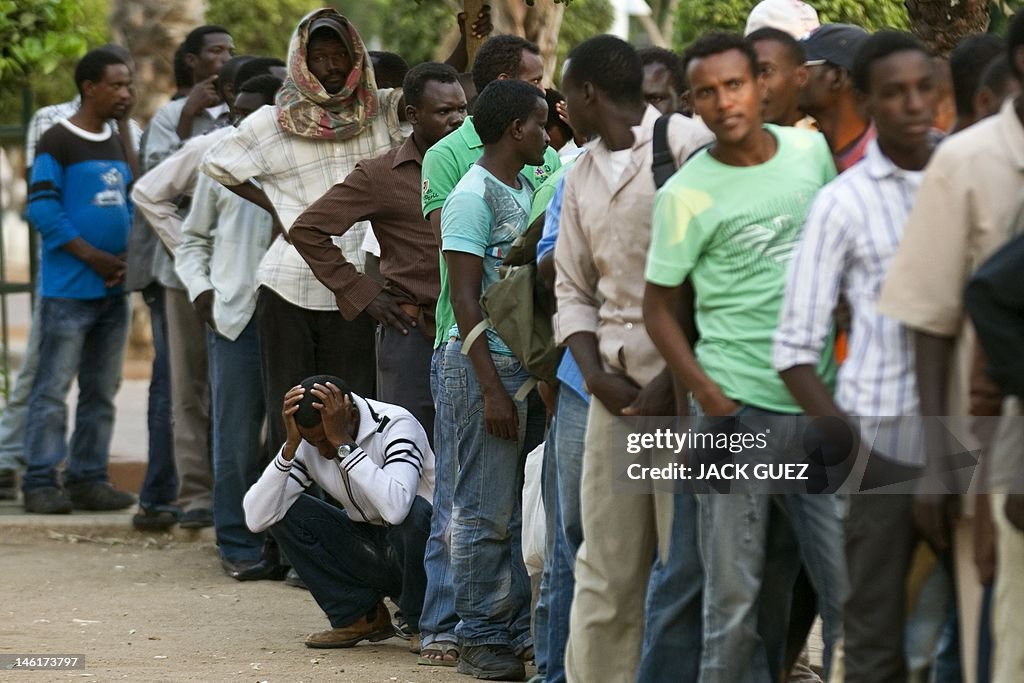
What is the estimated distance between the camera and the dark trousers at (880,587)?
12.6ft

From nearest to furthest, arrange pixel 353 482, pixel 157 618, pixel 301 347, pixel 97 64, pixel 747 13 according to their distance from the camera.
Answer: pixel 353 482
pixel 157 618
pixel 301 347
pixel 97 64
pixel 747 13

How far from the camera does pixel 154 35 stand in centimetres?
1516

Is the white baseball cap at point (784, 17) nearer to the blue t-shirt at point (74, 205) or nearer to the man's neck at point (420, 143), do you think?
the man's neck at point (420, 143)

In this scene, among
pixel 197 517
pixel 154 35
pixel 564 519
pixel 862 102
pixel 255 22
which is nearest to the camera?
pixel 862 102

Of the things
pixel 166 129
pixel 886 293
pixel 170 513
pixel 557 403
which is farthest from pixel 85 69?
pixel 886 293

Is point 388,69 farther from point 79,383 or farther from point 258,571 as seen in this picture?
point 79,383

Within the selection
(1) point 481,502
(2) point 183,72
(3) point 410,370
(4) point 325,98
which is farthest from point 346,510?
(2) point 183,72

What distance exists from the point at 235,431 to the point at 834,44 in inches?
168

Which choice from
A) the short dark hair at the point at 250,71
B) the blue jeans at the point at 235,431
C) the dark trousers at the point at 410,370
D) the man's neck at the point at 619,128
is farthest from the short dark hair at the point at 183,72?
the man's neck at the point at 619,128

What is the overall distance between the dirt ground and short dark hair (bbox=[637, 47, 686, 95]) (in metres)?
2.29

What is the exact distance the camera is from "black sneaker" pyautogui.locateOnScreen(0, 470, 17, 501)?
970 cm

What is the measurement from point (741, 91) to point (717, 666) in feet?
4.75

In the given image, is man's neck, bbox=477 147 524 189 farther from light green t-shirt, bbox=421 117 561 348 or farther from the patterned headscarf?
the patterned headscarf

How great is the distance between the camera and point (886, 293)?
3.79 metres
